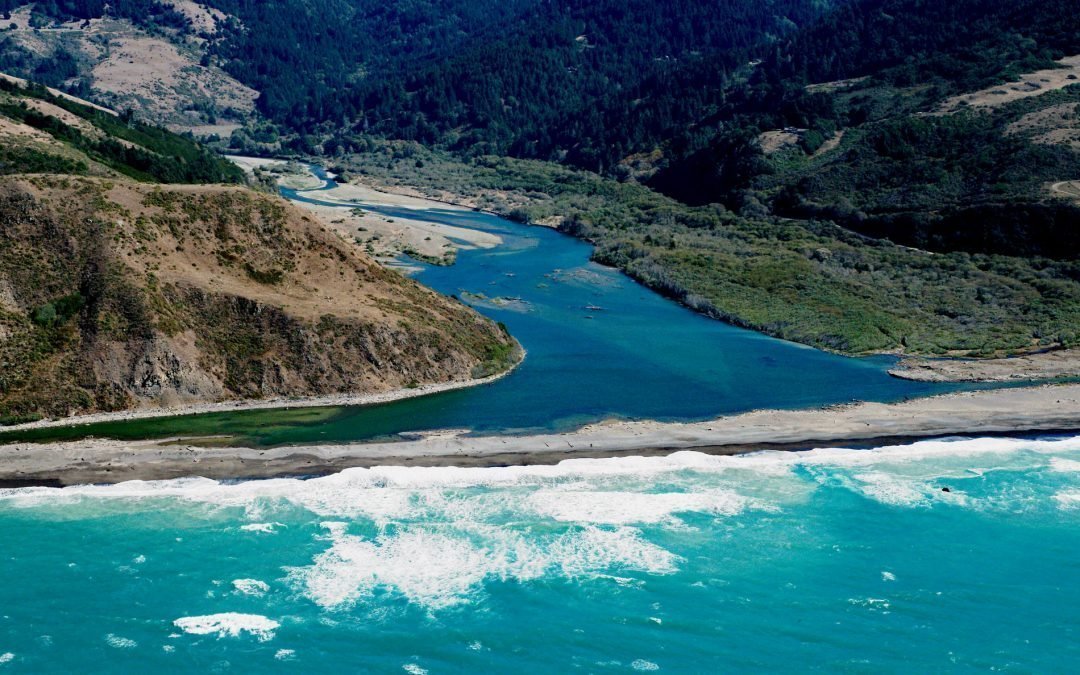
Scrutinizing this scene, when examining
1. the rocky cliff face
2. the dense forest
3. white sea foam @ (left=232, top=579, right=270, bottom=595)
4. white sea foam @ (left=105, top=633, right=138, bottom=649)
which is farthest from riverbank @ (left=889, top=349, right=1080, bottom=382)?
white sea foam @ (left=105, top=633, right=138, bottom=649)

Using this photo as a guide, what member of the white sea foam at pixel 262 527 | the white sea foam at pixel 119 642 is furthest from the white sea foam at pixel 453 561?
the white sea foam at pixel 119 642

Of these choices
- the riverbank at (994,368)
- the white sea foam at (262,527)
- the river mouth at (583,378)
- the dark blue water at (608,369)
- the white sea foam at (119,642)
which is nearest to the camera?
the white sea foam at (119,642)

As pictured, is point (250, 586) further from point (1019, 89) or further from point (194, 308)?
point (1019, 89)

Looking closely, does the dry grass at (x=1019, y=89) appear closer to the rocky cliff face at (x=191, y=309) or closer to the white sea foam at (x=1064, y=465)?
the white sea foam at (x=1064, y=465)

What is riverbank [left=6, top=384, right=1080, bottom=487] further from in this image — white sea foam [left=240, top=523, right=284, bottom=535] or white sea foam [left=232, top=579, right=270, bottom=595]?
white sea foam [left=232, top=579, right=270, bottom=595]

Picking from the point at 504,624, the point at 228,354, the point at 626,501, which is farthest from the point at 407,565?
the point at 228,354
